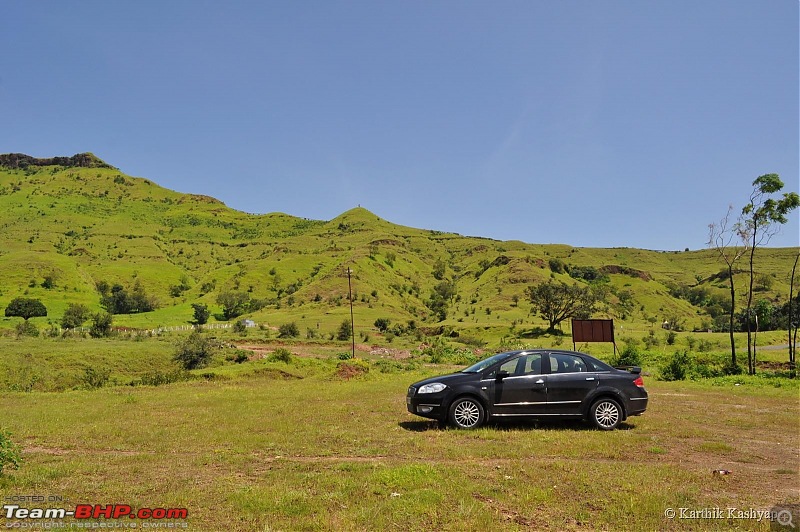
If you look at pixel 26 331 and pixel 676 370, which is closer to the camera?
pixel 676 370

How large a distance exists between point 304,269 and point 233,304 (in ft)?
114

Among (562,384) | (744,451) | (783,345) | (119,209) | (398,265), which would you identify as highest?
(119,209)

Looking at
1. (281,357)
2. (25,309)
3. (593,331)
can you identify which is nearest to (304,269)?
(25,309)

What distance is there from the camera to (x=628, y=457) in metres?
8.79

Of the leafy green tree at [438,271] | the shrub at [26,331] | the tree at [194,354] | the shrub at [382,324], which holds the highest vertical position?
the leafy green tree at [438,271]

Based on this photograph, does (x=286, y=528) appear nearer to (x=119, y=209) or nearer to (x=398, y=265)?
(x=398, y=265)

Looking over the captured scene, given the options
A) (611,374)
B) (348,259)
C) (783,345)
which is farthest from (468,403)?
(348,259)

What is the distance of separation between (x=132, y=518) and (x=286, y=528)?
204 centimetres

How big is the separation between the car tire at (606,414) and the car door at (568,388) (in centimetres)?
35

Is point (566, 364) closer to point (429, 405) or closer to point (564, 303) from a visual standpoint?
point (429, 405)

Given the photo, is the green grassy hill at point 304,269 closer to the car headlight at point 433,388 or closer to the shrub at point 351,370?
the shrub at point 351,370

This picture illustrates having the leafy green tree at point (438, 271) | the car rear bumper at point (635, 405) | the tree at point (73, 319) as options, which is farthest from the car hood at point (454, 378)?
the leafy green tree at point (438, 271)

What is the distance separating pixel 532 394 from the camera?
11297 mm

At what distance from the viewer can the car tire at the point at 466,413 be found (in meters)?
11.3
